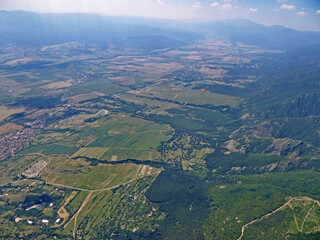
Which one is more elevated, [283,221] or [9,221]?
[283,221]

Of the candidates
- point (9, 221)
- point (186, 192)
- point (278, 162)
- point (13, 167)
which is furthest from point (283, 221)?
point (13, 167)

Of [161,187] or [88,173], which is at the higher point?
[161,187]

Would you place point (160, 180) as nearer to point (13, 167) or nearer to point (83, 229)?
point (83, 229)

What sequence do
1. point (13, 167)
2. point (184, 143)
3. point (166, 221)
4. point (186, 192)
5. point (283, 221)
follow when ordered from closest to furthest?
point (283, 221)
point (166, 221)
point (186, 192)
point (13, 167)
point (184, 143)

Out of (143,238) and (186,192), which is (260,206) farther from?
(143,238)

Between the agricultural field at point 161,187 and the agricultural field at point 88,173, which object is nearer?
the agricultural field at point 161,187

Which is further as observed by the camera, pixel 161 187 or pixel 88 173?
pixel 88 173

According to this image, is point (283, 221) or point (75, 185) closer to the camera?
point (283, 221)

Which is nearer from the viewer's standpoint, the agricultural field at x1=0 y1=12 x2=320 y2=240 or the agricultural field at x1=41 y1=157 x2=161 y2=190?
the agricultural field at x1=0 y1=12 x2=320 y2=240

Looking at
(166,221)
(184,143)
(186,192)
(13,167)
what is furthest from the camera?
(184,143)
